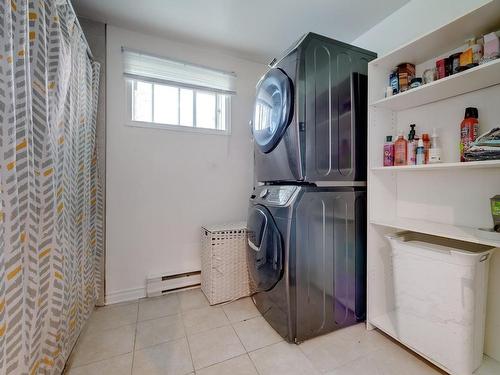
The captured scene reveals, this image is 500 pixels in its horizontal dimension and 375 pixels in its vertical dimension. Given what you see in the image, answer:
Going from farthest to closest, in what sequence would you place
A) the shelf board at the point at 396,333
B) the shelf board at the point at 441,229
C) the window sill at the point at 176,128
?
the window sill at the point at 176,128, the shelf board at the point at 396,333, the shelf board at the point at 441,229

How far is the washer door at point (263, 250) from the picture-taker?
1379 millimetres

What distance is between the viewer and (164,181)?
2010 mm

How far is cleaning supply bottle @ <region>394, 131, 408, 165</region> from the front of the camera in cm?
140

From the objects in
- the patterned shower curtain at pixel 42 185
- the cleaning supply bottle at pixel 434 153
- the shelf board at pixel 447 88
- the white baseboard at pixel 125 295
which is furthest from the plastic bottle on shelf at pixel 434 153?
the white baseboard at pixel 125 295

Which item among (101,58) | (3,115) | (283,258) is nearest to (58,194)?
(3,115)

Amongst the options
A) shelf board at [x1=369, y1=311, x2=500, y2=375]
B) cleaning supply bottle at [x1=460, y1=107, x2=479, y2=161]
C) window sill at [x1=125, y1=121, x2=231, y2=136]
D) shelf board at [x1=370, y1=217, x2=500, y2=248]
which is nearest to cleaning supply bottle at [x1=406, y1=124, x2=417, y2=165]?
cleaning supply bottle at [x1=460, y1=107, x2=479, y2=161]

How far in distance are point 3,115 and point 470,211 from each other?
6.77 feet

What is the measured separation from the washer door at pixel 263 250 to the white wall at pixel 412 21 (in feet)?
5.06

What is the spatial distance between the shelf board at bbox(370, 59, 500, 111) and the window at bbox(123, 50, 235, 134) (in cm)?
137

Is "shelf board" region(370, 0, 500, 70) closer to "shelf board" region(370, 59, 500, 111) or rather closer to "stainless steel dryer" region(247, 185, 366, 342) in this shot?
"shelf board" region(370, 59, 500, 111)

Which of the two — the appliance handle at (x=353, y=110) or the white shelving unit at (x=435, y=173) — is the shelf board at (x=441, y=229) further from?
the appliance handle at (x=353, y=110)

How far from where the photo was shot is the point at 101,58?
1.81 metres

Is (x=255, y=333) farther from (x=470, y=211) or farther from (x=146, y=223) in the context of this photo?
(x=470, y=211)

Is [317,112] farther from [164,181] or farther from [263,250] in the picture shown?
[164,181]
